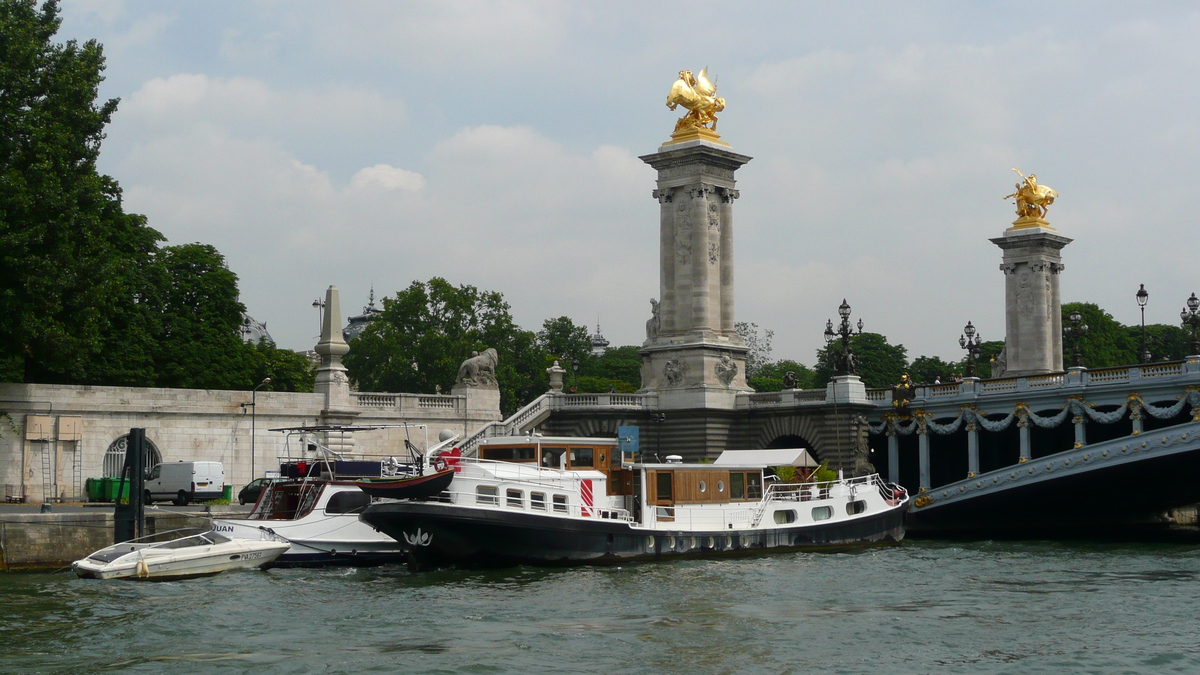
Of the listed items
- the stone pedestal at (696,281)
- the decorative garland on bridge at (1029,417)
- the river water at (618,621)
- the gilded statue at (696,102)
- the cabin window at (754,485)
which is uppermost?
the gilded statue at (696,102)

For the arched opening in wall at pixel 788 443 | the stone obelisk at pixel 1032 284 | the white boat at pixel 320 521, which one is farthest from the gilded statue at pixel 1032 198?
the white boat at pixel 320 521

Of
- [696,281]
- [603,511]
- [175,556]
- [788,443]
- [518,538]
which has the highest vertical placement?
[696,281]

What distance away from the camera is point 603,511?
148 feet

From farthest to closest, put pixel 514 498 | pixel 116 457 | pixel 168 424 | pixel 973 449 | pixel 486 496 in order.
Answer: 1. pixel 973 449
2. pixel 168 424
3. pixel 116 457
4. pixel 514 498
5. pixel 486 496

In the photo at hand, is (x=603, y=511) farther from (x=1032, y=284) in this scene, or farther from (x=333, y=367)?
(x=1032, y=284)

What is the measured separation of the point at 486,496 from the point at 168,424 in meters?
18.7

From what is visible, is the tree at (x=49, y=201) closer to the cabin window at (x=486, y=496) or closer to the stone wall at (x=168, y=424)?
the stone wall at (x=168, y=424)

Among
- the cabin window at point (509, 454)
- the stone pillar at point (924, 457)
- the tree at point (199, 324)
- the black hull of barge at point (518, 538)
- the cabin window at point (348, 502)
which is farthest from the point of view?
the tree at point (199, 324)

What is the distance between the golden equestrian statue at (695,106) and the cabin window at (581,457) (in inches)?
1042

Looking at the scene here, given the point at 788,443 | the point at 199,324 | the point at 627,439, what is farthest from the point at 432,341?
the point at 627,439

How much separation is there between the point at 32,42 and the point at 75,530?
62.1 feet

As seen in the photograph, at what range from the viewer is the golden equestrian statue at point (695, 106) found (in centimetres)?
6938

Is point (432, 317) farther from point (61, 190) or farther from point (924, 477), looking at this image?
point (61, 190)

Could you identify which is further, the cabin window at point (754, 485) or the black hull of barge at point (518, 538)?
the cabin window at point (754, 485)
